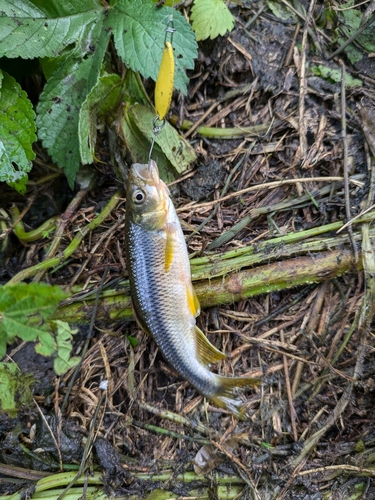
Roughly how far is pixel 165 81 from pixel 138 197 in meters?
0.70

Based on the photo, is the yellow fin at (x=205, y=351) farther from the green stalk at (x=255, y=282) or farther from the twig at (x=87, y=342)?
the twig at (x=87, y=342)

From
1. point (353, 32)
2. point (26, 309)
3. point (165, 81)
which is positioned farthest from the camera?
point (353, 32)

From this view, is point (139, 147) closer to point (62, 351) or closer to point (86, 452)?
point (62, 351)

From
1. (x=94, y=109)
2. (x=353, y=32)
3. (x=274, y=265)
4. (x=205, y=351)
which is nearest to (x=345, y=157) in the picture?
(x=274, y=265)

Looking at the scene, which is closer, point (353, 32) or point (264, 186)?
point (264, 186)

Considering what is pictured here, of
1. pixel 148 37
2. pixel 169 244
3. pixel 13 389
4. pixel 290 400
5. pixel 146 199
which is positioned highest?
pixel 148 37

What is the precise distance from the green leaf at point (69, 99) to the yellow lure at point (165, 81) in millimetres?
535

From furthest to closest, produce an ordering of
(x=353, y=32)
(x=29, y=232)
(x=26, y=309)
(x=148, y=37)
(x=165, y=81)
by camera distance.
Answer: (x=29, y=232)
(x=353, y=32)
(x=148, y=37)
(x=165, y=81)
(x=26, y=309)

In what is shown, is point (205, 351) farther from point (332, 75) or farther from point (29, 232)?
point (332, 75)

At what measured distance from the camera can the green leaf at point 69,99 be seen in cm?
282

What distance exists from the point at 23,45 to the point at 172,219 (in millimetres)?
1389

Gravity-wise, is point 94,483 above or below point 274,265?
below

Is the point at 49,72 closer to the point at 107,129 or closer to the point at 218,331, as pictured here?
the point at 107,129

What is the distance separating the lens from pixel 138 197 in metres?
2.75
